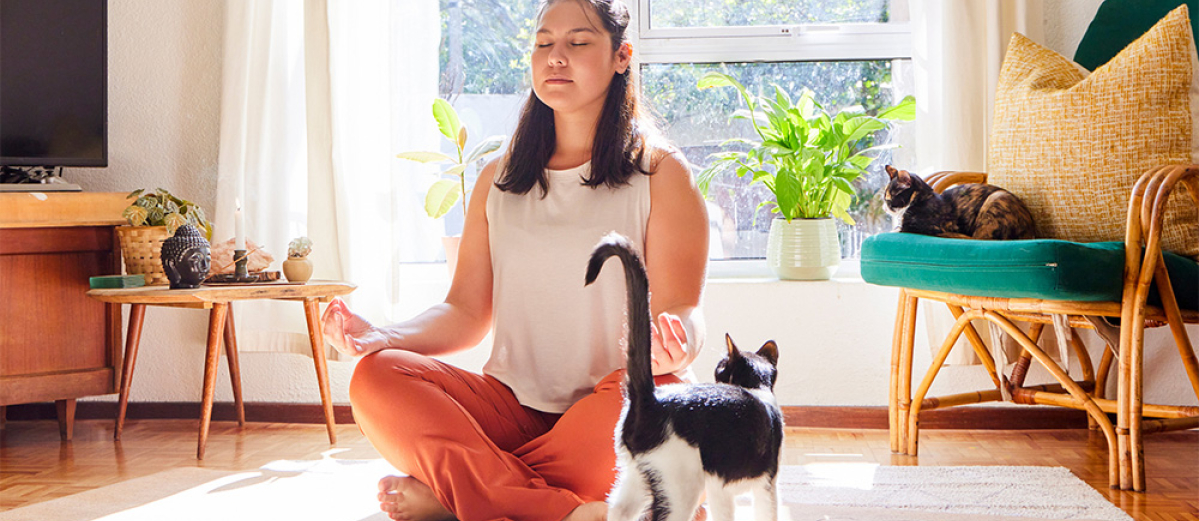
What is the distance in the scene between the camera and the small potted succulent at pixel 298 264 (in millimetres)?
2480

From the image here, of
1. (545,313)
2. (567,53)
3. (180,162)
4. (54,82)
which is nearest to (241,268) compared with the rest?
(180,162)

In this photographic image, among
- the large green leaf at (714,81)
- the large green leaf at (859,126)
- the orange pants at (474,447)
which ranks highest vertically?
the large green leaf at (714,81)

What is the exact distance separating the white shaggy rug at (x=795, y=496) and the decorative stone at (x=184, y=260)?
467 mm

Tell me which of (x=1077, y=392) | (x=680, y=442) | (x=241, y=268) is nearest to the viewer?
(x=680, y=442)

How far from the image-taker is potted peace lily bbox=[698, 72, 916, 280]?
2.71m

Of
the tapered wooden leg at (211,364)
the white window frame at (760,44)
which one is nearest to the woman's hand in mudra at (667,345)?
the tapered wooden leg at (211,364)

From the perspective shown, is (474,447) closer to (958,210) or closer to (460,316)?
(460,316)

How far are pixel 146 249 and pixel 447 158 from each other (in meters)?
0.86

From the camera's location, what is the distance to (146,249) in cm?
250

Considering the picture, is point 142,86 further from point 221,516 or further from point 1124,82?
point 1124,82

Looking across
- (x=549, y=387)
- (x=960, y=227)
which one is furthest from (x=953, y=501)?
(x=549, y=387)

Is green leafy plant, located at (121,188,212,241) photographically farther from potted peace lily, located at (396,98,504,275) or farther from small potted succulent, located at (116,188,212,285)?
potted peace lily, located at (396,98,504,275)

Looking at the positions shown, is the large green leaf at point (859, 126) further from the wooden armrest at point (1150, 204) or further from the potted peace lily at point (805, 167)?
the wooden armrest at point (1150, 204)

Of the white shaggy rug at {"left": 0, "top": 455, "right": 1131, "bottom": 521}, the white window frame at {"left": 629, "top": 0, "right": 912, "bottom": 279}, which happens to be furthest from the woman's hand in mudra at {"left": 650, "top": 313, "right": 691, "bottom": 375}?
the white window frame at {"left": 629, "top": 0, "right": 912, "bottom": 279}
